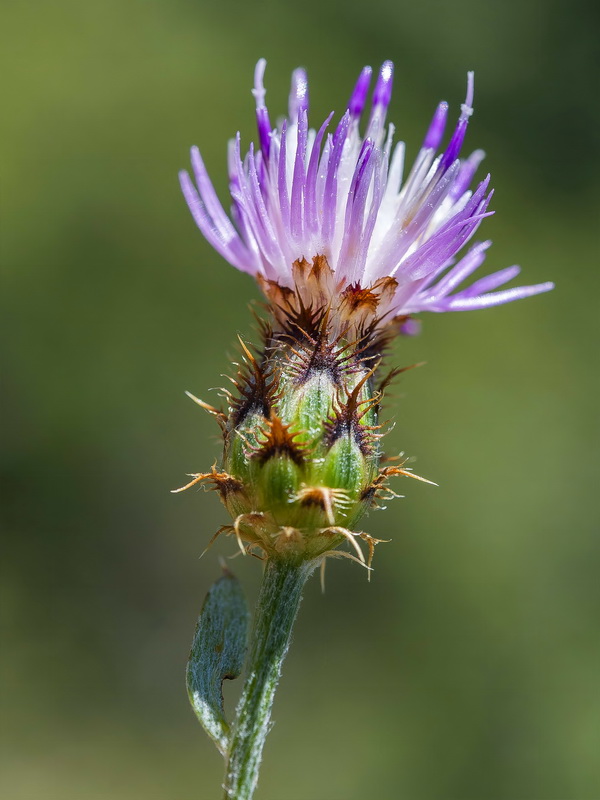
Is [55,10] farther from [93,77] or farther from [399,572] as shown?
[399,572]

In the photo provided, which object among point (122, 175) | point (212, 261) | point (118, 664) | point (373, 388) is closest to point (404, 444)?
point (212, 261)

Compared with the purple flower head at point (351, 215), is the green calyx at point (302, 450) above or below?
below

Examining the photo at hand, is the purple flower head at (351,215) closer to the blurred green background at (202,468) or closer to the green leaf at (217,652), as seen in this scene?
the green leaf at (217,652)

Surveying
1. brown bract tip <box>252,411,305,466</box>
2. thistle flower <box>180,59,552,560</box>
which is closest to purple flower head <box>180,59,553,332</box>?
thistle flower <box>180,59,552,560</box>

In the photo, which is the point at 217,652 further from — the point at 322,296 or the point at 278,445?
the point at 322,296

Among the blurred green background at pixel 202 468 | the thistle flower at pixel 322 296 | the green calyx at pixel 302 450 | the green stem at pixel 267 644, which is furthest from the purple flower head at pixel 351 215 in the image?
the blurred green background at pixel 202 468

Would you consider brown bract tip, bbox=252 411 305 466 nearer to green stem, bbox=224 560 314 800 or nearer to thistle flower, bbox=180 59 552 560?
thistle flower, bbox=180 59 552 560

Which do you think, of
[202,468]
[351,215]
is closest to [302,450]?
[351,215]
